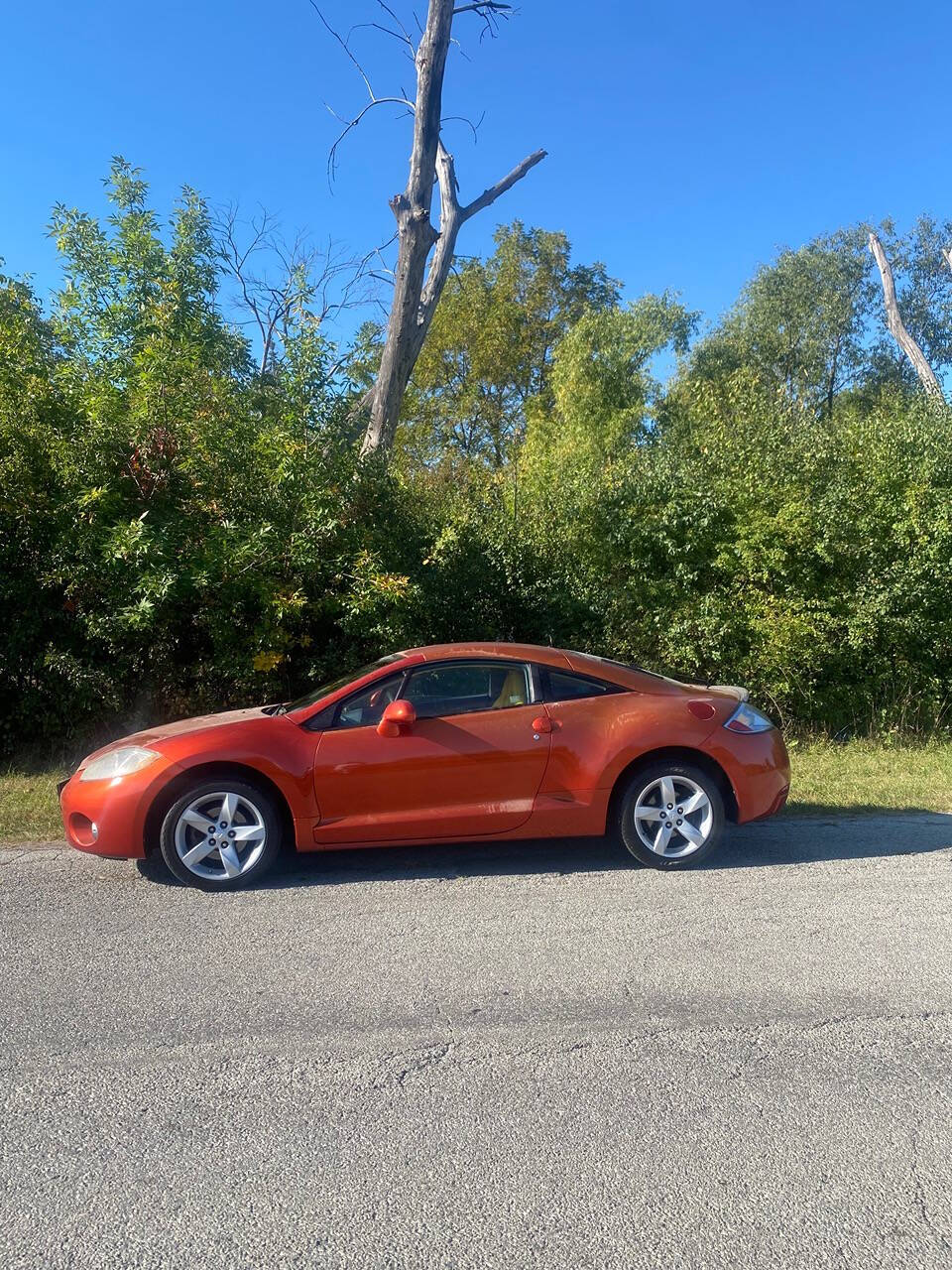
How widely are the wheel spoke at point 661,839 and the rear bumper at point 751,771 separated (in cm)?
52

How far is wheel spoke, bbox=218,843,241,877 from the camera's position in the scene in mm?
5508

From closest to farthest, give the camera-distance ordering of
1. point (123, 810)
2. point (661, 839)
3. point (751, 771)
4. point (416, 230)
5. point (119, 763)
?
point (123, 810)
point (119, 763)
point (661, 839)
point (751, 771)
point (416, 230)

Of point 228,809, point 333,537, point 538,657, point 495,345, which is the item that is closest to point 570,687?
point 538,657

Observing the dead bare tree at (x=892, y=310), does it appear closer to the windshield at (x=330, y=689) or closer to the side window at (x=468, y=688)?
the side window at (x=468, y=688)

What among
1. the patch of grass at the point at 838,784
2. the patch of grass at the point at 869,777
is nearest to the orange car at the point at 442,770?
the patch of grass at the point at 838,784

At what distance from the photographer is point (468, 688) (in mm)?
6109

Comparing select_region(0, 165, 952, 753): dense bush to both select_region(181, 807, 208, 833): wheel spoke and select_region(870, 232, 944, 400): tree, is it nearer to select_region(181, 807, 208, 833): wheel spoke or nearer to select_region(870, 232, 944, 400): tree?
select_region(181, 807, 208, 833): wheel spoke

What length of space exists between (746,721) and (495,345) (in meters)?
26.9

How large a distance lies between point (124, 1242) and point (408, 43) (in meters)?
16.0

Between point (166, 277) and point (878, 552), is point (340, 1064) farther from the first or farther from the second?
point (166, 277)

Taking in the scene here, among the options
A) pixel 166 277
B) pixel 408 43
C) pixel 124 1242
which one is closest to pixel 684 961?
pixel 124 1242

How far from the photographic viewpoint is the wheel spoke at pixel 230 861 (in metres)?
5.51

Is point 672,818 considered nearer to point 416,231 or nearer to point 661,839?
point 661,839

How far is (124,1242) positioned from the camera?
2.51 metres
